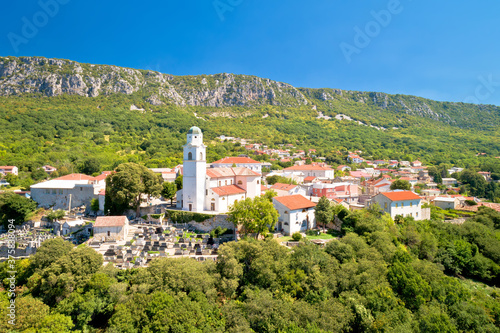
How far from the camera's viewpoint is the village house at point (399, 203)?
38250 mm

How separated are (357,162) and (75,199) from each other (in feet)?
281

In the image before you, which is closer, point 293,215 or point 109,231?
point 109,231

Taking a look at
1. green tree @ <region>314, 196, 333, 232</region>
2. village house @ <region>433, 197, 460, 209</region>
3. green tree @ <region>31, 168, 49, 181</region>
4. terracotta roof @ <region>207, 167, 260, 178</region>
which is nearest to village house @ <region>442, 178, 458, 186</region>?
village house @ <region>433, 197, 460, 209</region>

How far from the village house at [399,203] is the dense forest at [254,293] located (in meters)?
8.66

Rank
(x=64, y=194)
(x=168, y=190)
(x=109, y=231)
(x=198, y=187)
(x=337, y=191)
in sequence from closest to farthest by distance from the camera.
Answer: (x=109, y=231)
(x=198, y=187)
(x=168, y=190)
(x=64, y=194)
(x=337, y=191)

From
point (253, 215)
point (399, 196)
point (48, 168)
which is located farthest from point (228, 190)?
point (48, 168)

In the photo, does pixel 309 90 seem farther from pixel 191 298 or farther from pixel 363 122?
pixel 191 298

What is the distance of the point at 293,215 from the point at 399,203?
1565 cm

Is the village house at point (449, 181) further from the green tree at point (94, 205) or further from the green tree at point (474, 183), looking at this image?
the green tree at point (94, 205)

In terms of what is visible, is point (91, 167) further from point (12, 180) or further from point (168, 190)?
point (168, 190)

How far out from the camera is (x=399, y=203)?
38.7 meters

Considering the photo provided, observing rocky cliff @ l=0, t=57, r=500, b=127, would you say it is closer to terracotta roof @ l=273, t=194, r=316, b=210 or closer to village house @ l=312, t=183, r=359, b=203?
village house @ l=312, t=183, r=359, b=203

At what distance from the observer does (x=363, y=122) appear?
157500mm

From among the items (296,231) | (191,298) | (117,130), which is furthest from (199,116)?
(191,298)
